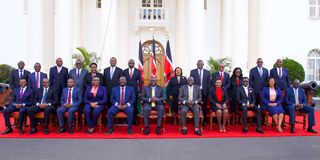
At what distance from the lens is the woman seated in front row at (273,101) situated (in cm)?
1049

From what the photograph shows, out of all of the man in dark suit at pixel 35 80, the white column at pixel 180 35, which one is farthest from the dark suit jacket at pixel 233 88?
the white column at pixel 180 35

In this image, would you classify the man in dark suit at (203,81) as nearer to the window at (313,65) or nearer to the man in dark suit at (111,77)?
the man in dark suit at (111,77)

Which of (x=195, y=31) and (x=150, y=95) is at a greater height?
(x=195, y=31)

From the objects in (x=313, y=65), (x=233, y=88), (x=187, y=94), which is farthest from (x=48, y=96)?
(x=313, y=65)

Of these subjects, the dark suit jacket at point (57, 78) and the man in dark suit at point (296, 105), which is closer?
the man in dark suit at point (296, 105)

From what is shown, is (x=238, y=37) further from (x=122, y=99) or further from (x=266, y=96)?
(x=122, y=99)

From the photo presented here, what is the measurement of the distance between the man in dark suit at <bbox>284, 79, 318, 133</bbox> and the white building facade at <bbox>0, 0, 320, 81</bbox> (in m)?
3.35

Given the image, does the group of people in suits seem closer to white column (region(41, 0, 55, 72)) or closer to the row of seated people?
the row of seated people

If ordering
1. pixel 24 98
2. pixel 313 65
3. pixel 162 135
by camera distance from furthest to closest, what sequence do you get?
pixel 313 65
pixel 24 98
pixel 162 135

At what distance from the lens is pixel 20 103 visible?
10211mm

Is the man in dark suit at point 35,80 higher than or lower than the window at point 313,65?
lower

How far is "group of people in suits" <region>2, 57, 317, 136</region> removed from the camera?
400 inches

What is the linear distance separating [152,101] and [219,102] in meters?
2.03

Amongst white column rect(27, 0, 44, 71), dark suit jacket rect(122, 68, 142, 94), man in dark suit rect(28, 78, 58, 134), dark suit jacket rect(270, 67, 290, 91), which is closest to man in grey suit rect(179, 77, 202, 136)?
dark suit jacket rect(122, 68, 142, 94)
